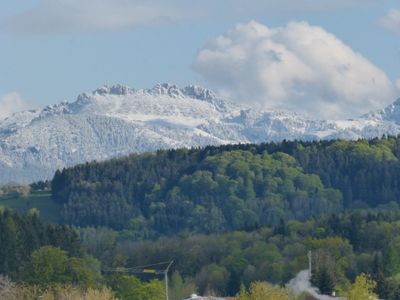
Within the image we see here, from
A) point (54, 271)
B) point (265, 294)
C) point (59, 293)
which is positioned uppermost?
point (265, 294)

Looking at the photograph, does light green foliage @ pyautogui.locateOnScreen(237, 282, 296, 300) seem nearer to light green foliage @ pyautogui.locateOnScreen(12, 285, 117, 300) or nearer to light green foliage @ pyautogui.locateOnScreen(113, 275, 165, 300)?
light green foliage @ pyautogui.locateOnScreen(12, 285, 117, 300)

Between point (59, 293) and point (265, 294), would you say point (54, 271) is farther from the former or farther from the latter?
point (265, 294)

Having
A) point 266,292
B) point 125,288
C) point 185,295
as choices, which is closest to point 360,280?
point 266,292

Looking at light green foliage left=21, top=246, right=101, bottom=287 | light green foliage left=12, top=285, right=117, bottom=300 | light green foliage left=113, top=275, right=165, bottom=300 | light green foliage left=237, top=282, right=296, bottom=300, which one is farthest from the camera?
light green foliage left=113, top=275, right=165, bottom=300

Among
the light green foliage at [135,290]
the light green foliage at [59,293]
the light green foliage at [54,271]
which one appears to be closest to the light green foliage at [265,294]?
the light green foliage at [59,293]

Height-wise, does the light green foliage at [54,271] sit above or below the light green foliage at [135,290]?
above

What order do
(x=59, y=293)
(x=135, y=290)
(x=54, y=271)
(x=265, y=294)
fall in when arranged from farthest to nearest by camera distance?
(x=135, y=290) < (x=54, y=271) < (x=59, y=293) < (x=265, y=294)

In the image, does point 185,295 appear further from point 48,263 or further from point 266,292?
point 266,292

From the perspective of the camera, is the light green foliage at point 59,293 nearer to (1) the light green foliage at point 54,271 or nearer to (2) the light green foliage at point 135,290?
(1) the light green foliage at point 54,271

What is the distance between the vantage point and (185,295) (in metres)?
192

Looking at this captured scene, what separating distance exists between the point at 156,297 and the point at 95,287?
31.1 ft

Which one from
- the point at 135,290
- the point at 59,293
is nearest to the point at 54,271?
the point at 135,290

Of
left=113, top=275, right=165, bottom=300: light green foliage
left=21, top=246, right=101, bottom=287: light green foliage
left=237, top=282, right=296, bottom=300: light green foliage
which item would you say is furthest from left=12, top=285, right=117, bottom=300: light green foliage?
left=113, top=275, right=165, bottom=300: light green foliage

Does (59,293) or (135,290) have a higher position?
(59,293)
